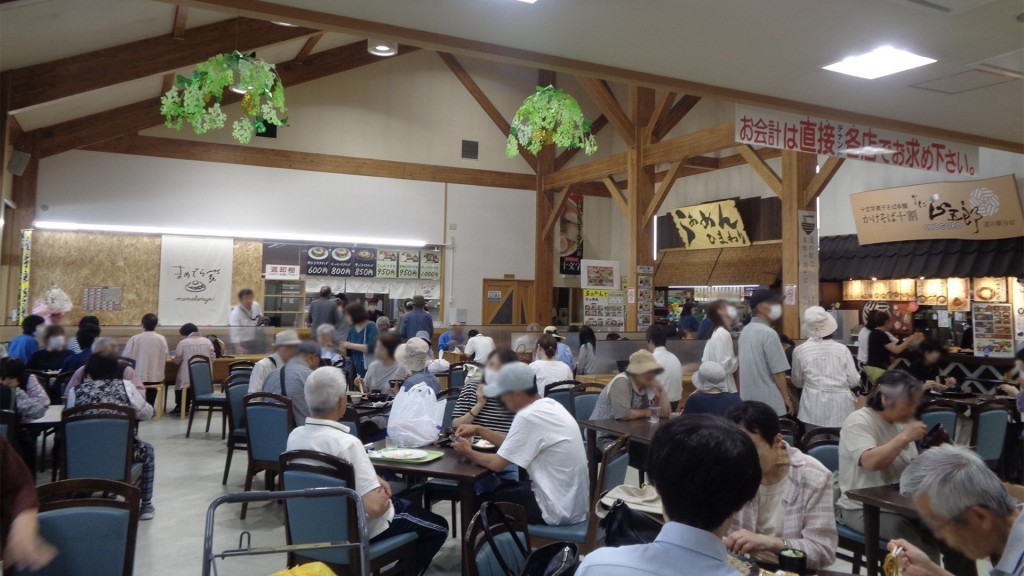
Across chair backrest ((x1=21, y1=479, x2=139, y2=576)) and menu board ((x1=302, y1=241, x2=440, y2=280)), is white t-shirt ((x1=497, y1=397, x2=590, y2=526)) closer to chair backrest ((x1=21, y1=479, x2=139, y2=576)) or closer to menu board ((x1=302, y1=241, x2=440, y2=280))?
menu board ((x1=302, y1=241, x2=440, y2=280))

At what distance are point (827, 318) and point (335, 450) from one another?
3.59 meters

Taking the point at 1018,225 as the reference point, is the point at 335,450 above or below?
below

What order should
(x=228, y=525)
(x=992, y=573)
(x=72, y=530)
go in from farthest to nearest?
(x=228, y=525) < (x=72, y=530) < (x=992, y=573)

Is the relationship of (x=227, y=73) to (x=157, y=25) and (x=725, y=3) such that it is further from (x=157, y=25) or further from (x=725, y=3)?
(x=725, y=3)

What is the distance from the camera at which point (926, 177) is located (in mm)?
10820

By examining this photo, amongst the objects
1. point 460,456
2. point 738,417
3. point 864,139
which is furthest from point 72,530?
point 864,139

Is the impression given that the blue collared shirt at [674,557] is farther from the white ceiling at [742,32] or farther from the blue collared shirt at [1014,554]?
the white ceiling at [742,32]

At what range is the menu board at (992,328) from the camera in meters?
9.34

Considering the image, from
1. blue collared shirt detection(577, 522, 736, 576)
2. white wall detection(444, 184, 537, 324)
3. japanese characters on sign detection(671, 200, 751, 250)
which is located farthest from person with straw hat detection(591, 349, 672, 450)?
japanese characters on sign detection(671, 200, 751, 250)

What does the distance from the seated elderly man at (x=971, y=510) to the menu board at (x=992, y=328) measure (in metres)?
9.22

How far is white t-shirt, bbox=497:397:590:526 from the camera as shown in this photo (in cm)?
306

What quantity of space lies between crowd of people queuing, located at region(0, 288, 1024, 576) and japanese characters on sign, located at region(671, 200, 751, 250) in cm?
791

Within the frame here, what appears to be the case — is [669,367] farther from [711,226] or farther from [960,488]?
[711,226]

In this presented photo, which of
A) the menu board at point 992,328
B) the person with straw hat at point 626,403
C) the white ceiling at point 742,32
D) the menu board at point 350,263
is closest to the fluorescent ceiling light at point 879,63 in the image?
the white ceiling at point 742,32
